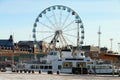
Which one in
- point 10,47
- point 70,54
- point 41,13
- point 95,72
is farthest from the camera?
point 10,47

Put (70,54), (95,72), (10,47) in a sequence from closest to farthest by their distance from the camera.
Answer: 1. (95,72)
2. (70,54)
3. (10,47)

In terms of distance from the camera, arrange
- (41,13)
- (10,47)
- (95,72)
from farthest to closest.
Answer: (10,47)
(41,13)
(95,72)

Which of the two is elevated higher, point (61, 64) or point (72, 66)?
point (61, 64)

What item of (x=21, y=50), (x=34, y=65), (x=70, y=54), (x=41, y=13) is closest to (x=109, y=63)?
(x=70, y=54)

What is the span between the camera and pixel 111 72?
8438cm

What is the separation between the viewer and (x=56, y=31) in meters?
92.4

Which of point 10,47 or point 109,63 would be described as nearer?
point 109,63

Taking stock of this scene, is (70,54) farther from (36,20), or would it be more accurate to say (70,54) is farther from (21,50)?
(21,50)

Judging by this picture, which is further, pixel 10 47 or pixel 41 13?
pixel 10 47

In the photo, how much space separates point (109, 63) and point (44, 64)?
1377 centimetres

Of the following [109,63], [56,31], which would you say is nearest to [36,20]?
[56,31]

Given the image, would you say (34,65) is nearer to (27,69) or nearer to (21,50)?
(27,69)

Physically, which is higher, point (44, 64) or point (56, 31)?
point (56, 31)

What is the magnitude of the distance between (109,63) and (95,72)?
15.3 ft
